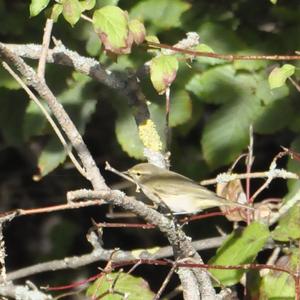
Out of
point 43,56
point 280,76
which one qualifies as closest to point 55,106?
point 43,56

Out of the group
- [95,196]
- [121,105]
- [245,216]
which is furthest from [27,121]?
[95,196]

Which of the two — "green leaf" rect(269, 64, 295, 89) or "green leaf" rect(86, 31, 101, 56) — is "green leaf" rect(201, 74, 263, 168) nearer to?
"green leaf" rect(86, 31, 101, 56)

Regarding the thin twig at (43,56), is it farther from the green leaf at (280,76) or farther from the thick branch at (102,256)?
the thick branch at (102,256)

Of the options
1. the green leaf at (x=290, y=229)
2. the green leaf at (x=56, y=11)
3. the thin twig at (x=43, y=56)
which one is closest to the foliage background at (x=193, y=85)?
the green leaf at (x=290, y=229)

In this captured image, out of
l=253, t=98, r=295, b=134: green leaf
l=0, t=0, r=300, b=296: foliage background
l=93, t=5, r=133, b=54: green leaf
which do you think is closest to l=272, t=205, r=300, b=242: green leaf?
l=0, t=0, r=300, b=296: foliage background

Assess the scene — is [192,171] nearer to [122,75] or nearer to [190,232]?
[190,232]

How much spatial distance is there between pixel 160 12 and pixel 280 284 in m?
1.02

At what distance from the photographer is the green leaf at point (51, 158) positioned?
118 inches

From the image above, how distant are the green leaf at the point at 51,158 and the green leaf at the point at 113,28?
985mm

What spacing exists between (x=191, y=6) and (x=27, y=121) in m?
0.71

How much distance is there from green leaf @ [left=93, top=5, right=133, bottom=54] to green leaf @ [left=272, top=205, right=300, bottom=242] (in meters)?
0.92

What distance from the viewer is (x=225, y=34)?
10.0ft

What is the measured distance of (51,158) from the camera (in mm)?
3016

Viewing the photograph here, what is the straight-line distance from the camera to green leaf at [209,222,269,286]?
2.54m
